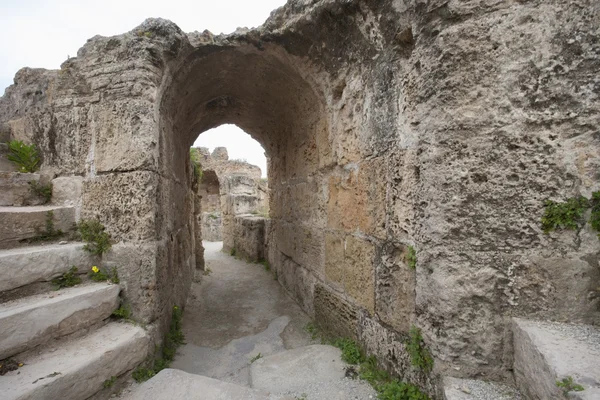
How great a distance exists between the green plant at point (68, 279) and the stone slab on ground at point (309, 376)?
137 cm

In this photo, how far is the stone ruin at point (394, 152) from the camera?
4.19 ft

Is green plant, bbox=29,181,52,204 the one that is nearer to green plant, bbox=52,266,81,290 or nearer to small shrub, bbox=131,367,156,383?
green plant, bbox=52,266,81,290

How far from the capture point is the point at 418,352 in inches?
62.0

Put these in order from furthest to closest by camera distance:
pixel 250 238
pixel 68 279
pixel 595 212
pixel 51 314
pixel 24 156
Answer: pixel 250 238 < pixel 24 156 < pixel 68 279 < pixel 51 314 < pixel 595 212

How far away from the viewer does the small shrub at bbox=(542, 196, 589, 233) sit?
1.25 metres

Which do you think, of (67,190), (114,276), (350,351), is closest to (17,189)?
(67,190)

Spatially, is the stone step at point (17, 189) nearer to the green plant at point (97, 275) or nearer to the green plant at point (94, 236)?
the green plant at point (94, 236)

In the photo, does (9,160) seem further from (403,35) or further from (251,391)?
(403,35)

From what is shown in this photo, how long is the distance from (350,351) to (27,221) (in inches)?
95.9

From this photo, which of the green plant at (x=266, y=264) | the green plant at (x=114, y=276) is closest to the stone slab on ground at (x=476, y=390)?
the green plant at (x=114, y=276)

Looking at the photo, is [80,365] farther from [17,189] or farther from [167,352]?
[17,189]

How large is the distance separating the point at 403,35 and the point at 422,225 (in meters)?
1.11

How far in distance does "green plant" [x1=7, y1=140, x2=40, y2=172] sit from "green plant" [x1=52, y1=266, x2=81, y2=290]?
987mm

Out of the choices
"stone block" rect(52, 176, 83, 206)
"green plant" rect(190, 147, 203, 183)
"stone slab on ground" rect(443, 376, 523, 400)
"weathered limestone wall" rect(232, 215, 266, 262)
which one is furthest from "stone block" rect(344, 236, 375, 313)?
"green plant" rect(190, 147, 203, 183)
